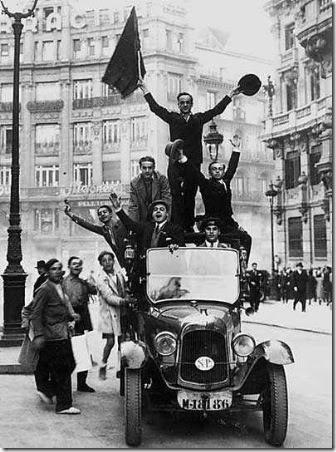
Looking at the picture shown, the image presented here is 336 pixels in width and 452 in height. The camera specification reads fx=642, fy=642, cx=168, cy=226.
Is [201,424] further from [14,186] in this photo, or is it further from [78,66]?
[78,66]

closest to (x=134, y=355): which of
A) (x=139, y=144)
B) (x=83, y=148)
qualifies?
(x=139, y=144)

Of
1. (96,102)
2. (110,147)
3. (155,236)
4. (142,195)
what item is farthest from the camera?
(96,102)

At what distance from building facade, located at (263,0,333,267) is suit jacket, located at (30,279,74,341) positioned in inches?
298

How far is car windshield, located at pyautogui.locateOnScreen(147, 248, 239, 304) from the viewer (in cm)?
691

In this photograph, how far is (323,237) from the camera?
50.2 ft

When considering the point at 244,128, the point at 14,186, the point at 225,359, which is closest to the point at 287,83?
the point at 244,128

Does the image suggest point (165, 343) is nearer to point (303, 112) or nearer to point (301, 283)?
point (301, 283)

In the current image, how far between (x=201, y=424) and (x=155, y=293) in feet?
4.81

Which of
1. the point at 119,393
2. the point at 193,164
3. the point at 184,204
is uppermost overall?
the point at 193,164

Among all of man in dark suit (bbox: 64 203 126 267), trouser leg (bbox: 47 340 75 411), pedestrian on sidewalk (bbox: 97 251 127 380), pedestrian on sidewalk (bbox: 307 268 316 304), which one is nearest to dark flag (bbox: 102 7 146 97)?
man in dark suit (bbox: 64 203 126 267)

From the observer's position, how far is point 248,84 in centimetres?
784

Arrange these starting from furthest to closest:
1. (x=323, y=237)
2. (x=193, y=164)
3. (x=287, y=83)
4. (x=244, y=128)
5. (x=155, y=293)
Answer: (x=244, y=128) < (x=287, y=83) < (x=323, y=237) < (x=193, y=164) < (x=155, y=293)

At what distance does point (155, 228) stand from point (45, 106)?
34957mm

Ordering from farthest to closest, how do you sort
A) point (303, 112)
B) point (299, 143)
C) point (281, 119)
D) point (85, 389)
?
1. point (281, 119)
2. point (299, 143)
3. point (303, 112)
4. point (85, 389)
